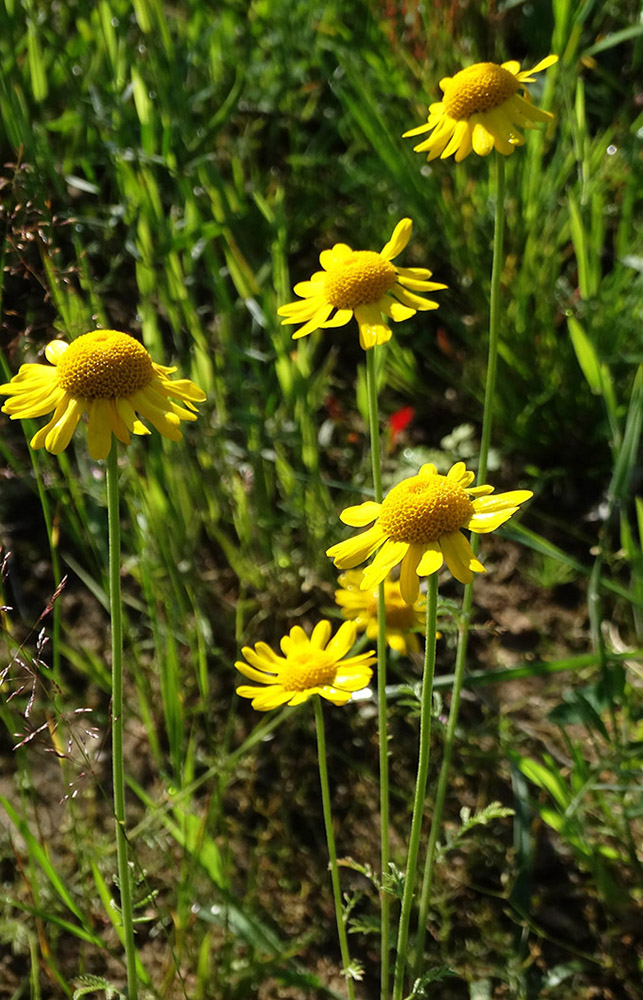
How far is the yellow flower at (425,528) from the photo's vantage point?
0.89 meters

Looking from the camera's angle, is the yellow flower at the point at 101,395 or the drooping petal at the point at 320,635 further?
the drooping petal at the point at 320,635

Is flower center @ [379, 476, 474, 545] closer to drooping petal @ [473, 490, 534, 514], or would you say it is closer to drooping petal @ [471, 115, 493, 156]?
drooping petal @ [473, 490, 534, 514]

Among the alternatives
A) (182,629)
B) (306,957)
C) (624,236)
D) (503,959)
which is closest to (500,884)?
(503,959)

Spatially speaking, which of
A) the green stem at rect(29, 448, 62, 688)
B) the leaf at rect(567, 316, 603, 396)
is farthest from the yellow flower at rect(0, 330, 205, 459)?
the leaf at rect(567, 316, 603, 396)

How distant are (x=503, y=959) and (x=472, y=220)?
137cm

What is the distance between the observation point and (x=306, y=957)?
1.50m

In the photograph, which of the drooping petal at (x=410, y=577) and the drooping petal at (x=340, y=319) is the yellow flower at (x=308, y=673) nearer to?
the drooping petal at (x=410, y=577)

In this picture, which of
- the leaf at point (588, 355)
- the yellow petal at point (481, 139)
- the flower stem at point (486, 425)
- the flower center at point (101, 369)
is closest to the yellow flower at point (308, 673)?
the flower stem at point (486, 425)

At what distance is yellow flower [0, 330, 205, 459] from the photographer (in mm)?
949

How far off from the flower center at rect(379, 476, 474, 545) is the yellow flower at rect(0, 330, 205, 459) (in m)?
0.22

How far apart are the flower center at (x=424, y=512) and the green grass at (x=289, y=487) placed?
0.78 feet

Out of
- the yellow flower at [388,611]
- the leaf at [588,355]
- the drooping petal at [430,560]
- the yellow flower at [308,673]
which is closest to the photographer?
the drooping petal at [430,560]

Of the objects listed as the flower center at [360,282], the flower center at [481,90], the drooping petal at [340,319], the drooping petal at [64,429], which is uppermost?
the flower center at [481,90]

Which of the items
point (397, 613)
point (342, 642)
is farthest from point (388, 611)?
point (342, 642)
